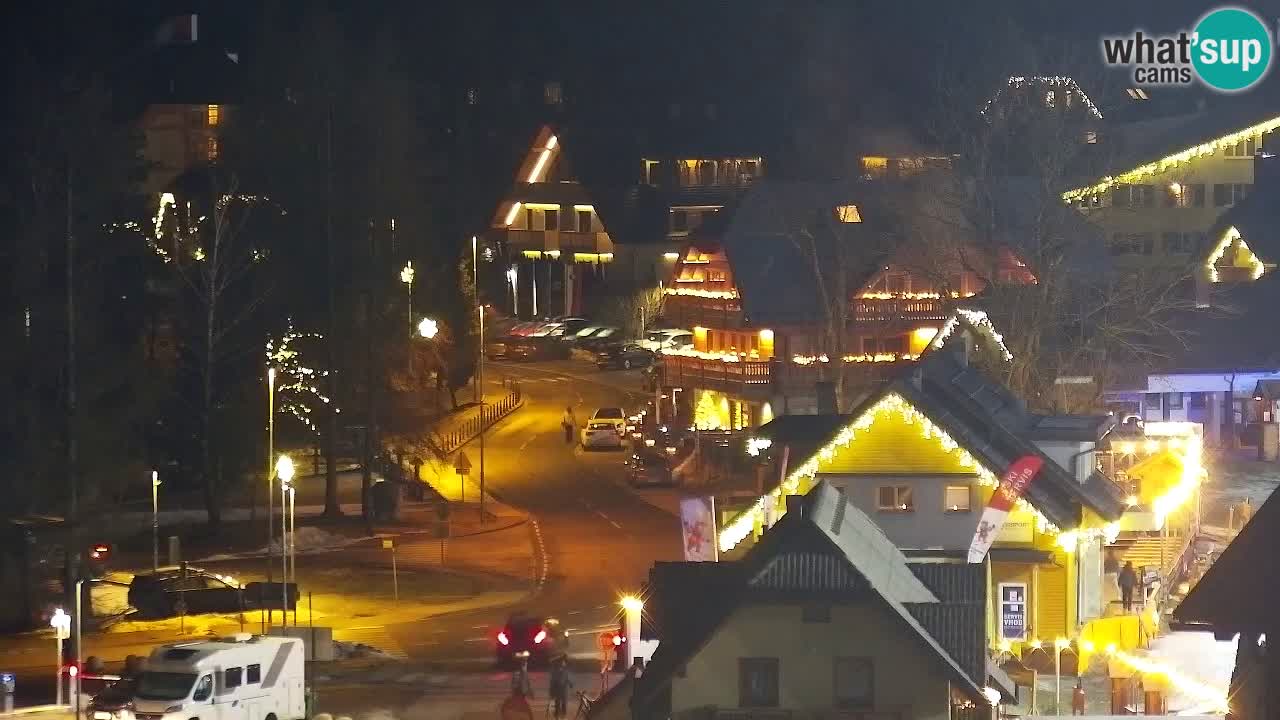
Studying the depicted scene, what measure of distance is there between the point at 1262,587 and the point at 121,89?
10090cm

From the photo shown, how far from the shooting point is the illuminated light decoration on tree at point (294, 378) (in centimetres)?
6788

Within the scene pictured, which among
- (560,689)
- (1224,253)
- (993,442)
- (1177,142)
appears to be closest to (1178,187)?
(1177,142)

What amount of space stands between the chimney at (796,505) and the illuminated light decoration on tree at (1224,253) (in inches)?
1904

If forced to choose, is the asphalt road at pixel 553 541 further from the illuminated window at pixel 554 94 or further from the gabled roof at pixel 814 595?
the illuminated window at pixel 554 94

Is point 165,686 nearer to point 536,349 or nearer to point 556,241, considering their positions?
point 536,349

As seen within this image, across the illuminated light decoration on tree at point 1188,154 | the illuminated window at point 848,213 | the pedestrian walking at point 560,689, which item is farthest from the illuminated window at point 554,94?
the pedestrian walking at point 560,689

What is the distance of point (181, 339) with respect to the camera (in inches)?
2598

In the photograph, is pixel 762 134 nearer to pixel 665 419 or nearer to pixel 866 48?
pixel 866 48

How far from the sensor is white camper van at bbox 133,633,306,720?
36812 mm

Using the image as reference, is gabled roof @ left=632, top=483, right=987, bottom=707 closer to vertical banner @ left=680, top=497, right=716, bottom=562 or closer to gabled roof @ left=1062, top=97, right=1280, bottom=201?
vertical banner @ left=680, top=497, right=716, bottom=562

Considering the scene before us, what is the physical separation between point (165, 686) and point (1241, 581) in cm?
2106

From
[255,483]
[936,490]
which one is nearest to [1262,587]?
[936,490]

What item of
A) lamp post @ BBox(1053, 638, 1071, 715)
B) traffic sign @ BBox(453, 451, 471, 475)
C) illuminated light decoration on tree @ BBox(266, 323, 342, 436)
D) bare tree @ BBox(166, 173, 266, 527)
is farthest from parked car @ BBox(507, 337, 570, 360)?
lamp post @ BBox(1053, 638, 1071, 715)

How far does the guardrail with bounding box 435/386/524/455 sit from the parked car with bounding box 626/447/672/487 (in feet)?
14.8
